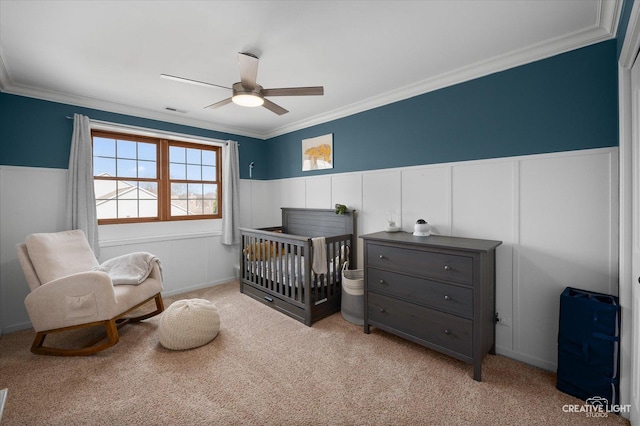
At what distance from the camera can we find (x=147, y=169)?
3793 mm

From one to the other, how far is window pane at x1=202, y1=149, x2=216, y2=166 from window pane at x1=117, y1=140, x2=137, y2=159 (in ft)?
2.97

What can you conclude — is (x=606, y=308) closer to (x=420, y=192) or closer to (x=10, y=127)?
(x=420, y=192)

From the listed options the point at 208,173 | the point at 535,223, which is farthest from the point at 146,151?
the point at 535,223

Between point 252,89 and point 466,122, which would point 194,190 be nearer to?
point 252,89

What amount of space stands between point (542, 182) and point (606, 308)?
92 cm

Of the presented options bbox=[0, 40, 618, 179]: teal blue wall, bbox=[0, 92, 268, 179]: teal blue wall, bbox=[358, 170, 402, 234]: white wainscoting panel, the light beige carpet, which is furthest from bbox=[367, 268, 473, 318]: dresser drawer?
bbox=[0, 92, 268, 179]: teal blue wall

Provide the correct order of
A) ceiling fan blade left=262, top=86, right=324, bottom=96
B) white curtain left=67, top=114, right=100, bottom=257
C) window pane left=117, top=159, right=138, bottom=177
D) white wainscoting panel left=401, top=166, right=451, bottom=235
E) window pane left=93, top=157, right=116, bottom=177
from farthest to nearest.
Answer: window pane left=117, top=159, right=138, bottom=177 → window pane left=93, top=157, right=116, bottom=177 → white curtain left=67, top=114, right=100, bottom=257 → white wainscoting panel left=401, top=166, right=451, bottom=235 → ceiling fan blade left=262, top=86, right=324, bottom=96

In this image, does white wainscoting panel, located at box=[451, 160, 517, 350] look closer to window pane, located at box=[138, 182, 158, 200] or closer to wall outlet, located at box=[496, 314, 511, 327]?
wall outlet, located at box=[496, 314, 511, 327]

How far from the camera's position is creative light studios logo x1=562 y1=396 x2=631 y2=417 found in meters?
1.67

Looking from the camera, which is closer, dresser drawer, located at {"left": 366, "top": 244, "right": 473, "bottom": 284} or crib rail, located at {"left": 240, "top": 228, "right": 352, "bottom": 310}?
dresser drawer, located at {"left": 366, "top": 244, "right": 473, "bottom": 284}

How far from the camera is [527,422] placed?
162 cm

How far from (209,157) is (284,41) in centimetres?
280

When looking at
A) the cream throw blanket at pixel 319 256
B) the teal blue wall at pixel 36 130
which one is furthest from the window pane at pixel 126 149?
the cream throw blanket at pixel 319 256

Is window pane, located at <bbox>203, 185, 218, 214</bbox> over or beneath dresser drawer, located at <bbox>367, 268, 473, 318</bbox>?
over
